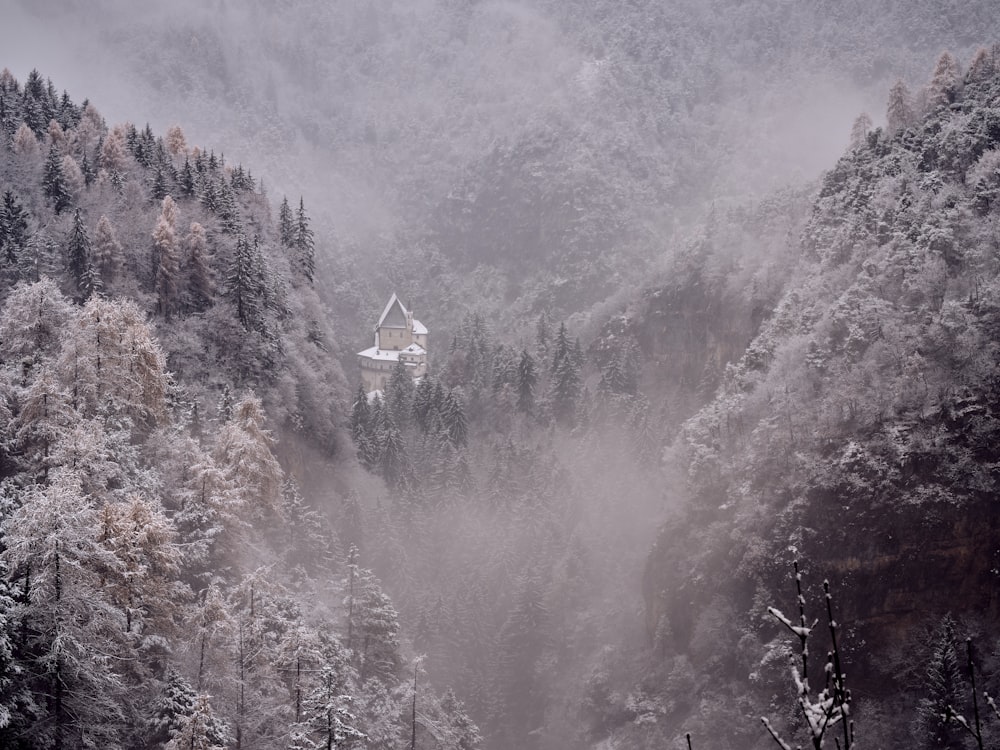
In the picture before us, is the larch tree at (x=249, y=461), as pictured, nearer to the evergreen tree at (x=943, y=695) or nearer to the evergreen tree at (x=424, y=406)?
the evergreen tree at (x=943, y=695)

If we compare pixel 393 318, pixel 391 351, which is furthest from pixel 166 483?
pixel 393 318

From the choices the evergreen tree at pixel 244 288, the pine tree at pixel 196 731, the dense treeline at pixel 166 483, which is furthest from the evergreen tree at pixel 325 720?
the evergreen tree at pixel 244 288

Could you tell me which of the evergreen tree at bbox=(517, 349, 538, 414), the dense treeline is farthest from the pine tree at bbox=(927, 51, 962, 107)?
the dense treeline

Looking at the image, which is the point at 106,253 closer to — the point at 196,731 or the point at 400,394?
the point at 400,394

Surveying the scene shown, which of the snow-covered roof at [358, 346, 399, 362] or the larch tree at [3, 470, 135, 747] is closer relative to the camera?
the larch tree at [3, 470, 135, 747]

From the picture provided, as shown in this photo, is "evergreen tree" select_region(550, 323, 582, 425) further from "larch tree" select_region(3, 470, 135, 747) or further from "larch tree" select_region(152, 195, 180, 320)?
"larch tree" select_region(3, 470, 135, 747)

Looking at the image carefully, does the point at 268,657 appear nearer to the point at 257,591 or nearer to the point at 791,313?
the point at 257,591
